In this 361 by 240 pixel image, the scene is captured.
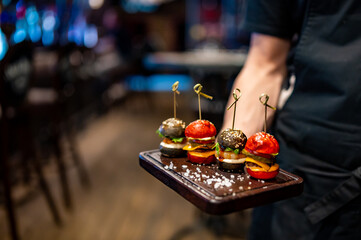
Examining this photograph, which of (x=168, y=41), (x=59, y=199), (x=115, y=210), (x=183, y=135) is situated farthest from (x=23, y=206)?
(x=168, y=41)

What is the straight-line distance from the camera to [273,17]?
97 centimetres

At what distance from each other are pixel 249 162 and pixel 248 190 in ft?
0.32

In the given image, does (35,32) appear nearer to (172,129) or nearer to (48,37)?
(48,37)

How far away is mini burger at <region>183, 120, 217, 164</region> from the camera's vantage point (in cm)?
75

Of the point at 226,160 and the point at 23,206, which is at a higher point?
the point at 226,160

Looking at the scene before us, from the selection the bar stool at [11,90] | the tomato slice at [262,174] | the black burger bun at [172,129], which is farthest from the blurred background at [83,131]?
the tomato slice at [262,174]

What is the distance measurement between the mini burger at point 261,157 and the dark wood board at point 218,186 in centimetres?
2

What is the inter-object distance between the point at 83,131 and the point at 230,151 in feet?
15.7

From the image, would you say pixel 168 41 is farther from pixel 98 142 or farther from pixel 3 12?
pixel 3 12

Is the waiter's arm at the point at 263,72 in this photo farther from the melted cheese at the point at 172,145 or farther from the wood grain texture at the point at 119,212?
the wood grain texture at the point at 119,212

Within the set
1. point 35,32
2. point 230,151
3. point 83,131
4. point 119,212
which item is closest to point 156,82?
point 83,131

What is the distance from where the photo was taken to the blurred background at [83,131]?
8.26ft

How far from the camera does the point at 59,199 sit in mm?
3146

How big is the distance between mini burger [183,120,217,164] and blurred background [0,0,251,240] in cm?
51
